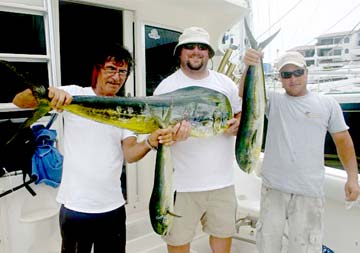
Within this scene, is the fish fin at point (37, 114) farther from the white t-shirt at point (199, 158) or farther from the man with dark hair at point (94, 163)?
the white t-shirt at point (199, 158)

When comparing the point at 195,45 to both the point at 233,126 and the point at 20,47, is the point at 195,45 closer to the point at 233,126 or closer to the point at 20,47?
the point at 233,126

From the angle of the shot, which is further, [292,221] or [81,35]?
[81,35]

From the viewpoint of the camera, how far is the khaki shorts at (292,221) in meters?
2.22

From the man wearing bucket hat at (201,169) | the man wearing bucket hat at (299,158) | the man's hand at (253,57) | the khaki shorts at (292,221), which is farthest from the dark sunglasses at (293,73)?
the khaki shorts at (292,221)

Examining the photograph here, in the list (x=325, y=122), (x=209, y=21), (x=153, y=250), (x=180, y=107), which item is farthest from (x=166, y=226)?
(x=209, y=21)

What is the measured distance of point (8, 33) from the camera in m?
2.34

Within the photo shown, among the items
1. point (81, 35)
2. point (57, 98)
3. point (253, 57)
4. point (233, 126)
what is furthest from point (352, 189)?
point (81, 35)

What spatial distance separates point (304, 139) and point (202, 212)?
83cm

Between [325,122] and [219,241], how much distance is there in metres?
1.05

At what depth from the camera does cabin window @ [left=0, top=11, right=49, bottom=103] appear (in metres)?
2.33

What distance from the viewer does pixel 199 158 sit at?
6.74ft

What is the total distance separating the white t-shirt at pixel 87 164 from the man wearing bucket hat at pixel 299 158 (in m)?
1.13

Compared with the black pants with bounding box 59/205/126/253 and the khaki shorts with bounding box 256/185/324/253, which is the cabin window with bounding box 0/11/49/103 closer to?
the black pants with bounding box 59/205/126/253

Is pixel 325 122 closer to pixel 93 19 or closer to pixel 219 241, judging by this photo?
pixel 219 241
